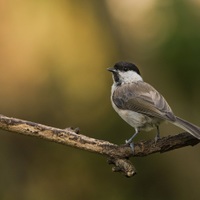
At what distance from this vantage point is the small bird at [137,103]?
Result: 4039 millimetres

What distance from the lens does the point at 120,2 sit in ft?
23.1

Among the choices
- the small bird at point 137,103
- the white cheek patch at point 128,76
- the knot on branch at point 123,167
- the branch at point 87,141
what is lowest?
the knot on branch at point 123,167

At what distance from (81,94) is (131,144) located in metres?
2.94

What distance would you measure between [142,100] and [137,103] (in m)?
0.05

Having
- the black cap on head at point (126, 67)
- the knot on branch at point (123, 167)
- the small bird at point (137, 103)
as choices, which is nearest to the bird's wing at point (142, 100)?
the small bird at point (137, 103)

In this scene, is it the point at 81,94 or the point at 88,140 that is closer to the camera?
the point at 88,140

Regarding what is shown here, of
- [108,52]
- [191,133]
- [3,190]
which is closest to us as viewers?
[191,133]

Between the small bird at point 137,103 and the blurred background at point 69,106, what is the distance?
169 centimetres

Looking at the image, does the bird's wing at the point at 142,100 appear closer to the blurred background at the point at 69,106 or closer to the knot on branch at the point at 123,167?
the knot on branch at the point at 123,167

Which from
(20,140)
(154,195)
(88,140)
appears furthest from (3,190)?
(88,140)

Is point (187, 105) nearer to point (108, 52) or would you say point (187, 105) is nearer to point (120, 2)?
point (108, 52)

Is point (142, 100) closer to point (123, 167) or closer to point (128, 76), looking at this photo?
point (128, 76)

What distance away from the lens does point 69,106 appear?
6523 mm

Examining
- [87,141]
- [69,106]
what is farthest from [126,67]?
[69,106]
